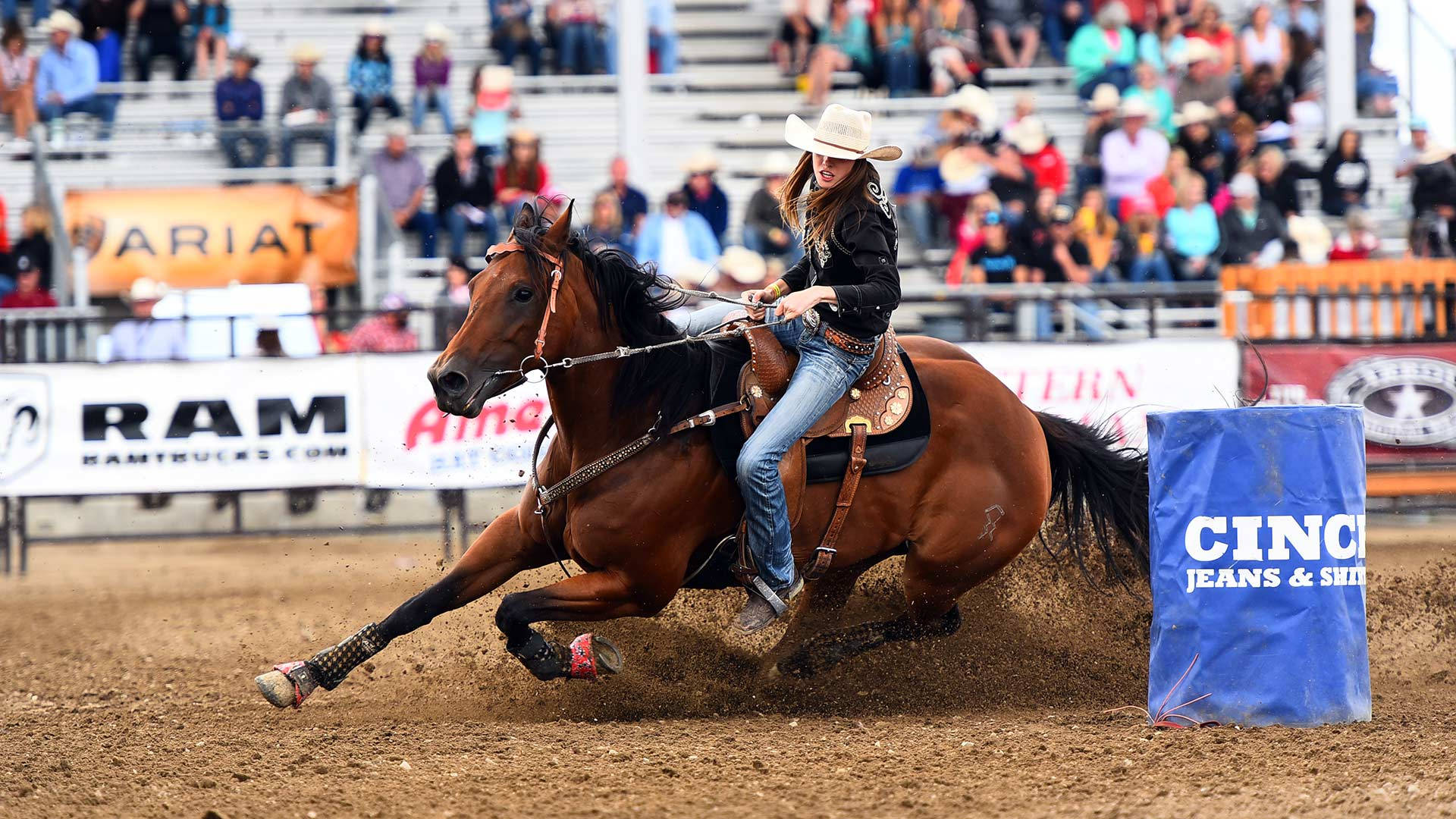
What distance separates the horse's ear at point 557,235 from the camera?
18.0 feet

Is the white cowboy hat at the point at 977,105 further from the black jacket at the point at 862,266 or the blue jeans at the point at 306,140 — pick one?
the black jacket at the point at 862,266

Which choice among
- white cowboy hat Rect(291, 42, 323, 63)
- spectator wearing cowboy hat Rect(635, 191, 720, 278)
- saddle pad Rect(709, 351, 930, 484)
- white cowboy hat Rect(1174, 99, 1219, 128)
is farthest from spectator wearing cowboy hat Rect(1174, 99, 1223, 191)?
saddle pad Rect(709, 351, 930, 484)

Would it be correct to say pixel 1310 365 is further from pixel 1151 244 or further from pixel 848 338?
pixel 848 338

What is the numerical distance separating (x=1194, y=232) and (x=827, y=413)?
876cm

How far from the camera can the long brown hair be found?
5656 millimetres

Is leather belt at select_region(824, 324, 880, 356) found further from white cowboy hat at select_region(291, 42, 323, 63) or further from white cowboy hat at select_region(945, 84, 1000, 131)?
white cowboy hat at select_region(291, 42, 323, 63)

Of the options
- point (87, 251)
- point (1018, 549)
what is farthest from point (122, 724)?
point (87, 251)

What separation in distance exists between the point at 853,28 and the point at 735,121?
159cm

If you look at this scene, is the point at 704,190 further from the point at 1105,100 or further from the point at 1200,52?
the point at 1200,52

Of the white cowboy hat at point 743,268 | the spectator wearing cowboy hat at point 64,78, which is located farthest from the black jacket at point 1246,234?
the spectator wearing cowboy hat at point 64,78

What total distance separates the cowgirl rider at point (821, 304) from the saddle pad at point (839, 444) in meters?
0.16

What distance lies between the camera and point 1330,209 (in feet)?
48.5

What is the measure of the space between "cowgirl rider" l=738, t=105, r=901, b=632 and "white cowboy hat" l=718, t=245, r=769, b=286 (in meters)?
5.95

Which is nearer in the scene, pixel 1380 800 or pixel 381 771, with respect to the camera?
pixel 1380 800
